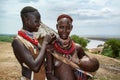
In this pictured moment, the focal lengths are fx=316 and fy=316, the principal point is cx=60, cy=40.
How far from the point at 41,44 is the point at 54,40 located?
14 cm

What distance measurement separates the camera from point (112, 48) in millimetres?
24094

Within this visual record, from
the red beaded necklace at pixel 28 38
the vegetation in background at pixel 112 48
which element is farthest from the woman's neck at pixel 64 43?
the vegetation in background at pixel 112 48

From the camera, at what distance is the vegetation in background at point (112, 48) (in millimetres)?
23375

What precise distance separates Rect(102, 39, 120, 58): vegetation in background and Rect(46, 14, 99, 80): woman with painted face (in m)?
20.3

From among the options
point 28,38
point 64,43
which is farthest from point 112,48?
point 28,38

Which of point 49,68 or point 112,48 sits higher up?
point 49,68

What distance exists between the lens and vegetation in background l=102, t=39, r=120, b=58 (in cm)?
2338

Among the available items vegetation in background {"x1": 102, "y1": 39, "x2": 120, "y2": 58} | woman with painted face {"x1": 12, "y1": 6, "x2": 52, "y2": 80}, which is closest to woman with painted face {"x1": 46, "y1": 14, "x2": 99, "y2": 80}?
woman with painted face {"x1": 12, "y1": 6, "x2": 52, "y2": 80}

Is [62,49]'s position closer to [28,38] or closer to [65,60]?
[65,60]

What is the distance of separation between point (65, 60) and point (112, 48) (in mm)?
21156

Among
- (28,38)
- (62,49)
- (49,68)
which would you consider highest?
(28,38)

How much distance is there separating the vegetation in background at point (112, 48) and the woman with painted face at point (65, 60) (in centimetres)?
2028

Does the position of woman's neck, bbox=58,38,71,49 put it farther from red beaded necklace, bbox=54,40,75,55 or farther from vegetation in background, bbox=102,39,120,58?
vegetation in background, bbox=102,39,120,58

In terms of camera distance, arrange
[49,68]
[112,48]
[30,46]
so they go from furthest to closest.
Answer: [112,48]
[49,68]
[30,46]
